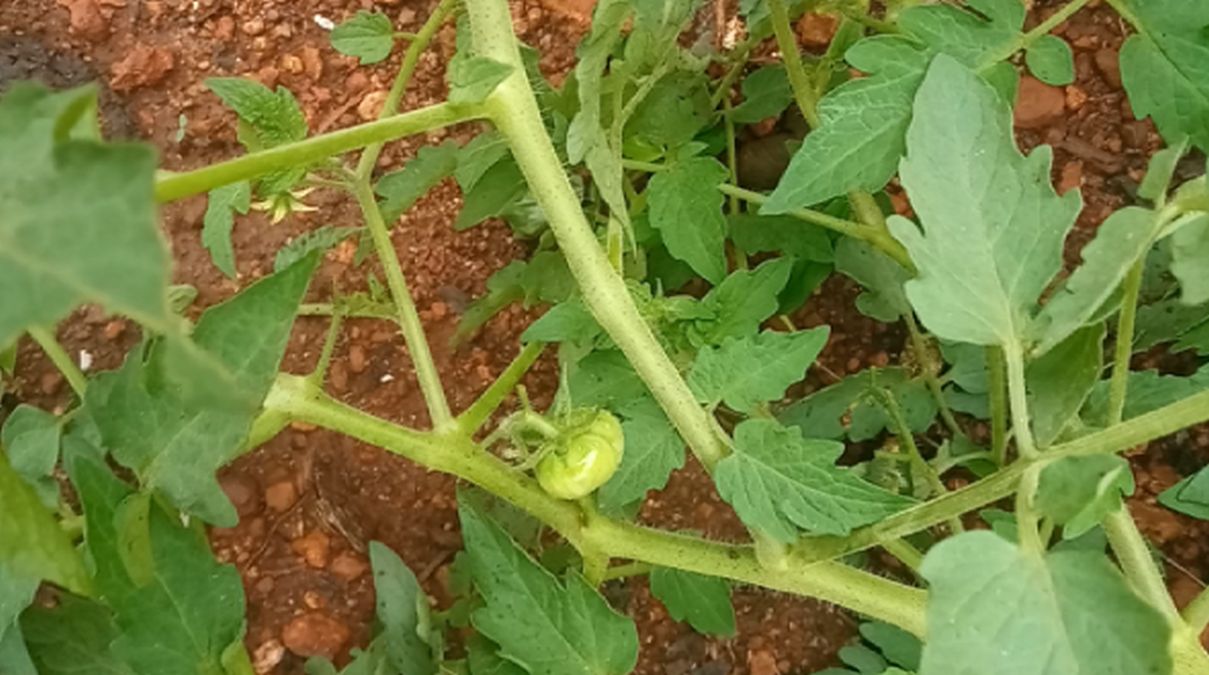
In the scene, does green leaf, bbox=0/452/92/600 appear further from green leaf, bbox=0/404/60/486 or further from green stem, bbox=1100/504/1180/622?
green stem, bbox=1100/504/1180/622

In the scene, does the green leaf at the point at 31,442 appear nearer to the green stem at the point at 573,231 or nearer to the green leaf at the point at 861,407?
the green stem at the point at 573,231

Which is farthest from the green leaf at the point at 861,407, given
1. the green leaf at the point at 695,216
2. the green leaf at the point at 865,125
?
the green leaf at the point at 865,125

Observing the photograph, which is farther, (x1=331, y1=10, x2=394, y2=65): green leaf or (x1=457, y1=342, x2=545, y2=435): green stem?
(x1=331, y1=10, x2=394, y2=65): green leaf

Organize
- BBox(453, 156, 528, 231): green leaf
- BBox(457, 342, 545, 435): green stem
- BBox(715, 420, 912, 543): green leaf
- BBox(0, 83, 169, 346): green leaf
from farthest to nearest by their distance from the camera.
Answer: BBox(453, 156, 528, 231): green leaf, BBox(457, 342, 545, 435): green stem, BBox(715, 420, 912, 543): green leaf, BBox(0, 83, 169, 346): green leaf

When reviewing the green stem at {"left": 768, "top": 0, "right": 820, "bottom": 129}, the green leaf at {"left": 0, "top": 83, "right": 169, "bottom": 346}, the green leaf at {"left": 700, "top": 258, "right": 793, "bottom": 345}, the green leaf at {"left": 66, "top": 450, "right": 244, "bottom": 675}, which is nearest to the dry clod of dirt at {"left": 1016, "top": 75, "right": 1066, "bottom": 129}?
the green stem at {"left": 768, "top": 0, "right": 820, "bottom": 129}

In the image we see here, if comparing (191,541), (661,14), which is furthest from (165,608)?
(661,14)
